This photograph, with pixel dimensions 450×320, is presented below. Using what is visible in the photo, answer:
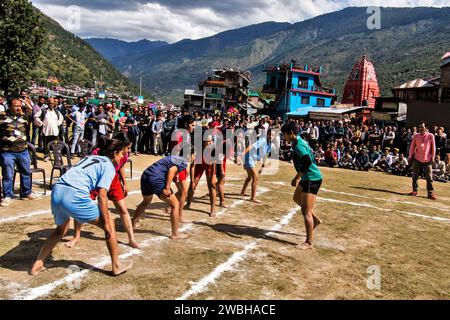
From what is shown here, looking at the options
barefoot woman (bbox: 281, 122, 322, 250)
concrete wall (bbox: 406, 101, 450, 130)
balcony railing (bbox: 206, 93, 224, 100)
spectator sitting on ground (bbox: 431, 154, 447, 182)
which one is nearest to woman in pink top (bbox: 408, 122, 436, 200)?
spectator sitting on ground (bbox: 431, 154, 447, 182)

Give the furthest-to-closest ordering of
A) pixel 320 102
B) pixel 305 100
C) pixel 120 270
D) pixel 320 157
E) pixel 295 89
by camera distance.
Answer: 1. pixel 320 102
2. pixel 305 100
3. pixel 295 89
4. pixel 320 157
5. pixel 120 270

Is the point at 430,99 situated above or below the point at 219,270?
above

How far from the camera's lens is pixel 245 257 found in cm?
604

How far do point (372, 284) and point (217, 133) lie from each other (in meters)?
4.97

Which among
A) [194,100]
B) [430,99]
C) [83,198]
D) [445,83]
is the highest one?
[194,100]

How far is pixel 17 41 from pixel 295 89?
4150 centimetres

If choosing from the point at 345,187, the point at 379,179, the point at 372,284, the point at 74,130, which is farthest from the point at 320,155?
the point at 372,284

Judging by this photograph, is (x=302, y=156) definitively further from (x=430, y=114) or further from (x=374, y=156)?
(x=430, y=114)

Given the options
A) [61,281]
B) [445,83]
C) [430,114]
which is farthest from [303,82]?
[61,281]

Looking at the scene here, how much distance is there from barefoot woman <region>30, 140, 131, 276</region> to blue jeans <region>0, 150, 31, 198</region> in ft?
12.4

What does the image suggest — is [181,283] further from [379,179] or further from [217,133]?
[379,179]

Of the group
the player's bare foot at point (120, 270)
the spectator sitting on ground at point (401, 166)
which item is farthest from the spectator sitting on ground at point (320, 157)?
the player's bare foot at point (120, 270)

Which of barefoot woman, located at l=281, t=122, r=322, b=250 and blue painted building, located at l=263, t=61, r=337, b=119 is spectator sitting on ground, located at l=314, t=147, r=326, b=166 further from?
blue painted building, located at l=263, t=61, r=337, b=119

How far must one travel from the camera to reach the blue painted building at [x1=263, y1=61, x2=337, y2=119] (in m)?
62.3
